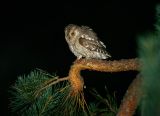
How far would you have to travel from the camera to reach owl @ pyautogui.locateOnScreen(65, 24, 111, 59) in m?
2.37

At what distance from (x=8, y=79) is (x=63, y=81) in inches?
111

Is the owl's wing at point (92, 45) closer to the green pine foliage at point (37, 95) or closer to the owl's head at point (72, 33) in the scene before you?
the owl's head at point (72, 33)

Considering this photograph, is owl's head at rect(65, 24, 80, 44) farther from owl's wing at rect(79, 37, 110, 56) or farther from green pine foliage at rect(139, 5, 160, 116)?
green pine foliage at rect(139, 5, 160, 116)

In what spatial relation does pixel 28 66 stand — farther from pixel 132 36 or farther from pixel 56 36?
pixel 132 36

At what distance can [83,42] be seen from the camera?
2.39 metres

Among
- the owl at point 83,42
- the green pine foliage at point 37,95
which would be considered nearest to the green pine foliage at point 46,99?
the green pine foliage at point 37,95

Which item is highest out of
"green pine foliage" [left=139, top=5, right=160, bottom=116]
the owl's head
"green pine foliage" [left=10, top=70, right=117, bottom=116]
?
the owl's head

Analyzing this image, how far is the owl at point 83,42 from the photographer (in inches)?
93.3

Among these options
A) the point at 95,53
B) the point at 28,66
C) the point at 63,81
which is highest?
the point at 28,66

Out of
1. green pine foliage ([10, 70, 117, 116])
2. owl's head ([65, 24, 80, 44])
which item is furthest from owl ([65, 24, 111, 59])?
green pine foliage ([10, 70, 117, 116])

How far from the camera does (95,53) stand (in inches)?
93.0

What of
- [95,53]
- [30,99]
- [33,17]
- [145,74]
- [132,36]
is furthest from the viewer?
[33,17]

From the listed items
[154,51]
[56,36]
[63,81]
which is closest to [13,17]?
[56,36]

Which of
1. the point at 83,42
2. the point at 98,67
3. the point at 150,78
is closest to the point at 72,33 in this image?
the point at 83,42
